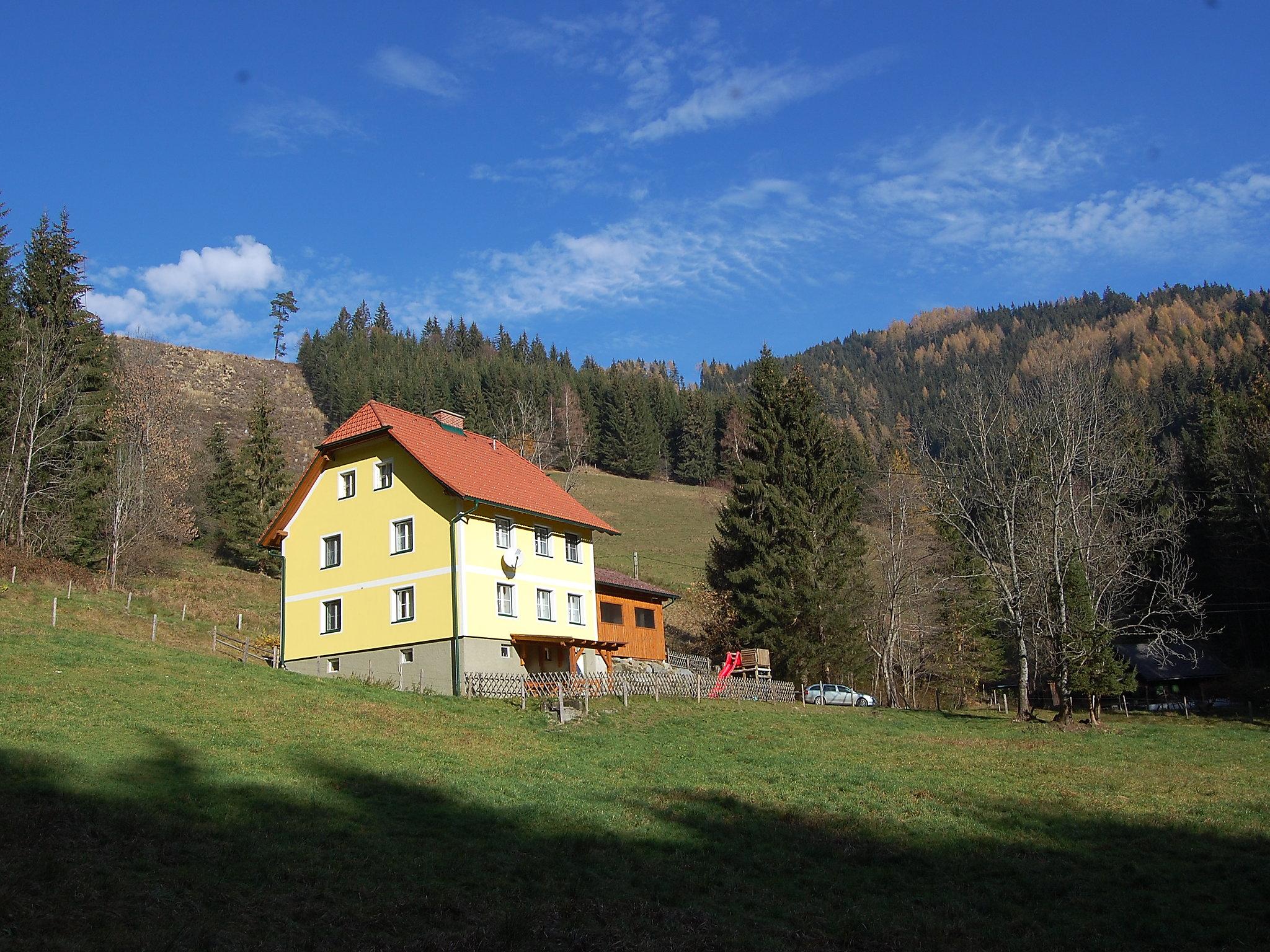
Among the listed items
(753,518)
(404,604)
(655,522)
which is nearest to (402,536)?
(404,604)

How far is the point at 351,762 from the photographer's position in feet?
61.7

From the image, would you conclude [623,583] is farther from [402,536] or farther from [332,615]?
[332,615]

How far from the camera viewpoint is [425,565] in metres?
34.6

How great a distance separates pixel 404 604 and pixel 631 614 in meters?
13.5

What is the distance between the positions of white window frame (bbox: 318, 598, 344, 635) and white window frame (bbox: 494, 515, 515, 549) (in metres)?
6.24

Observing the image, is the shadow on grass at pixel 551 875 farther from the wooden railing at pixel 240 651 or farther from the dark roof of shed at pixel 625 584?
the dark roof of shed at pixel 625 584

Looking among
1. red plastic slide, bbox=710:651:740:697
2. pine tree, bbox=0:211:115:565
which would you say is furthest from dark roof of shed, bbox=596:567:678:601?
pine tree, bbox=0:211:115:565

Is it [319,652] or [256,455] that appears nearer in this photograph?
[319,652]

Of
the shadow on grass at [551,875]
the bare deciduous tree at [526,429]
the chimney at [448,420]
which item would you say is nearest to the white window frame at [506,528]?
the chimney at [448,420]

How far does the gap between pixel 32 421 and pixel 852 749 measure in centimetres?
4152

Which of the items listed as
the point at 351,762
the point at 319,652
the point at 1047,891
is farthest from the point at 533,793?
the point at 319,652

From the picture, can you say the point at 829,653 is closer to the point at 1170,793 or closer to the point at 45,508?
the point at 1170,793

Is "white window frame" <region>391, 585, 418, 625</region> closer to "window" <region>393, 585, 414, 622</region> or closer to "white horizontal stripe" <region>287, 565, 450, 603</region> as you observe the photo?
"window" <region>393, 585, 414, 622</region>

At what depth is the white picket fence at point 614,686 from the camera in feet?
102
